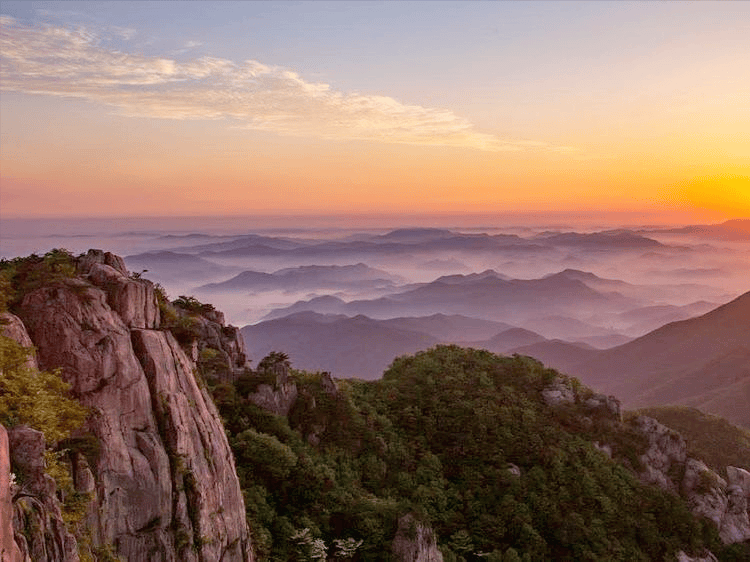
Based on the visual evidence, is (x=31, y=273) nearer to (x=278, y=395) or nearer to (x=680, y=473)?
(x=278, y=395)

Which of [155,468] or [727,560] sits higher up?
[155,468]

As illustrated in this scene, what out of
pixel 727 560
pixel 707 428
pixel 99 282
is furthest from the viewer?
pixel 707 428

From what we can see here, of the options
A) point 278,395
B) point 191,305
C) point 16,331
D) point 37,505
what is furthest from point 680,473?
point 16,331

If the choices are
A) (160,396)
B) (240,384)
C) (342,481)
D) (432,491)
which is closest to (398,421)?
(432,491)

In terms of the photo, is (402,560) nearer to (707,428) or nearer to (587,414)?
(587,414)

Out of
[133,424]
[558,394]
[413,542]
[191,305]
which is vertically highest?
[191,305]

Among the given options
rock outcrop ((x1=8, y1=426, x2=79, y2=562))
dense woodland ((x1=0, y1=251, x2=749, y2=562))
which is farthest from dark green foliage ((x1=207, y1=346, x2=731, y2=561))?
rock outcrop ((x1=8, y1=426, x2=79, y2=562))

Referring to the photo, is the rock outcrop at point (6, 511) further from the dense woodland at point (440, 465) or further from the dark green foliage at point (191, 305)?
the dark green foliage at point (191, 305)
